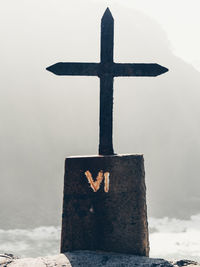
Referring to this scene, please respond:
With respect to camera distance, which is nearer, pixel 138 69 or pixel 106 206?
pixel 106 206

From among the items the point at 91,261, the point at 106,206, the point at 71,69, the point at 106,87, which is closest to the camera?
the point at 91,261

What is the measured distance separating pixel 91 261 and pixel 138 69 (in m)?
2.28

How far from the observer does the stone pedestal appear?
380 centimetres

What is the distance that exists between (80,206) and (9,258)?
3.28ft

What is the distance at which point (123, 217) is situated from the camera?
3.80 meters

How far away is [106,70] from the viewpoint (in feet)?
13.8

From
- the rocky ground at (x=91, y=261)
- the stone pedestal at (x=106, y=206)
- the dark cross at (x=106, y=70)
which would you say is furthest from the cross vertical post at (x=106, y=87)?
the rocky ground at (x=91, y=261)

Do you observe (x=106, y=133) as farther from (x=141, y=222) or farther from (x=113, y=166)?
(x=141, y=222)

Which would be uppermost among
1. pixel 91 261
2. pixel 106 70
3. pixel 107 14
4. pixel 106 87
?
pixel 107 14

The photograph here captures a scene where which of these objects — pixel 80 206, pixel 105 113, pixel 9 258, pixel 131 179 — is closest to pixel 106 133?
pixel 105 113

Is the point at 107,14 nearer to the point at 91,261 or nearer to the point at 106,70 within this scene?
the point at 106,70

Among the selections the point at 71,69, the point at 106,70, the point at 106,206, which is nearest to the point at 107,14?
the point at 106,70

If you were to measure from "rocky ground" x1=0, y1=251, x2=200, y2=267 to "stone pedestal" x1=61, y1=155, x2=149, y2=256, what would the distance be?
141mm

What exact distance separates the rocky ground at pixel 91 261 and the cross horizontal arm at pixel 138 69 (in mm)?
2086
